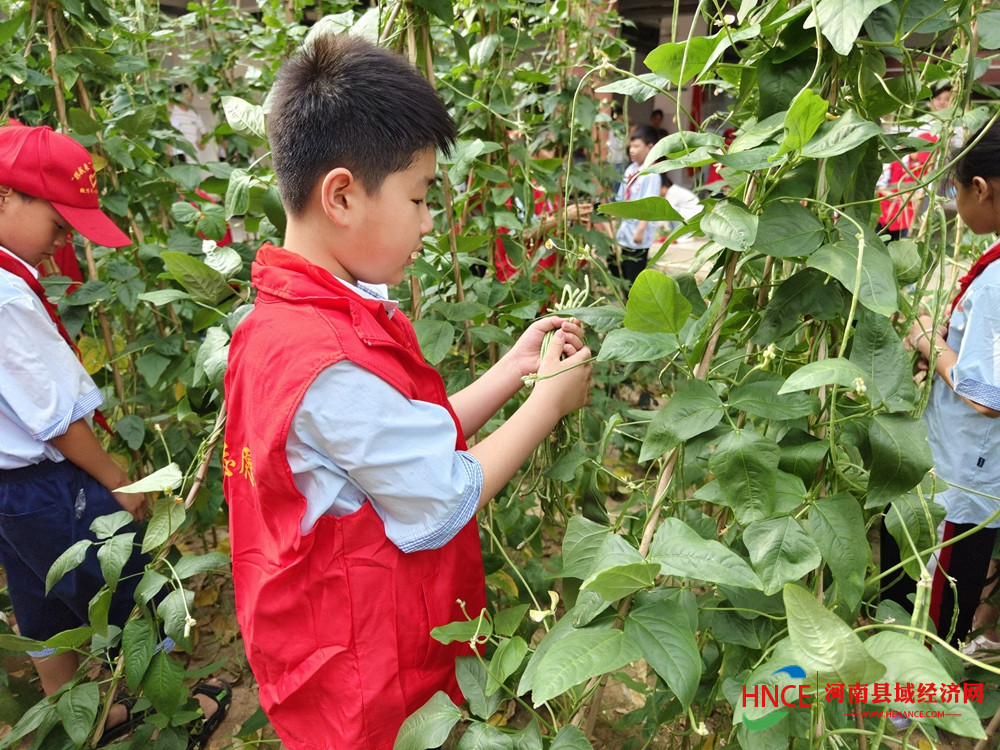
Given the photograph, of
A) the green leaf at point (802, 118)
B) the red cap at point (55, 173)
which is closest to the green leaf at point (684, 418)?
the green leaf at point (802, 118)

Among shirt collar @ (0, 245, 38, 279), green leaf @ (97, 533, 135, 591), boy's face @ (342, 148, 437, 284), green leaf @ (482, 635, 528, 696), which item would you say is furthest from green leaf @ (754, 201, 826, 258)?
shirt collar @ (0, 245, 38, 279)

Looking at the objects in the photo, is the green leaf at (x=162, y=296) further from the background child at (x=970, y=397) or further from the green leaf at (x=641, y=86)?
the background child at (x=970, y=397)

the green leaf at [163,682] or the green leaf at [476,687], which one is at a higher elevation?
the green leaf at [476,687]

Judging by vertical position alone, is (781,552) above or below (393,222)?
below

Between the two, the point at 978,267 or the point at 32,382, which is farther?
the point at 978,267

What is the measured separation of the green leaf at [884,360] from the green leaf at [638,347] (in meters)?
0.17

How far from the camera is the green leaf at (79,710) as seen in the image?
1.11m

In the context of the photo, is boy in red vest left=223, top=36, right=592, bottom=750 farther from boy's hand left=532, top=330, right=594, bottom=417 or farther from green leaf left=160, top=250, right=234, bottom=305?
green leaf left=160, top=250, right=234, bottom=305

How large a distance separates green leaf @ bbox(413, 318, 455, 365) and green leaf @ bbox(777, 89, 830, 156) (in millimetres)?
590

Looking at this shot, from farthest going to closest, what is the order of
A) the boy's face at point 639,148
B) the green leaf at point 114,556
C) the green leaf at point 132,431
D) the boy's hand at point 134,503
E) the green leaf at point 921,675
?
the boy's face at point 639,148, the green leaf at point 132,431, the boy's hand at point 134,503, the green leaf at point 114,556, the green leaf at point 921,675

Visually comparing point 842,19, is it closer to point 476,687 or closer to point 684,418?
point 684,418

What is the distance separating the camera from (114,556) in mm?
1053

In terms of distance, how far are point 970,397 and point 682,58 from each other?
0.91 meters

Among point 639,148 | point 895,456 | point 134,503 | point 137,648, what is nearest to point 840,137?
point 895,456
